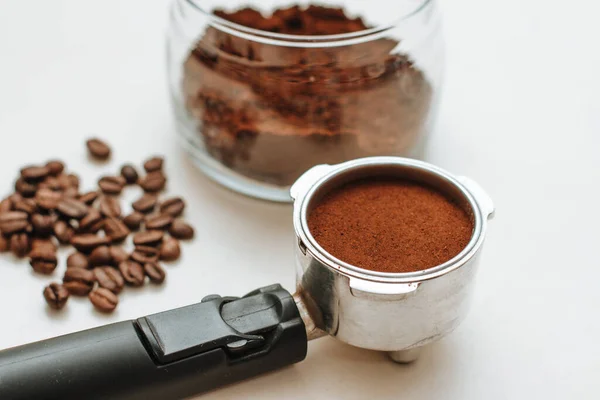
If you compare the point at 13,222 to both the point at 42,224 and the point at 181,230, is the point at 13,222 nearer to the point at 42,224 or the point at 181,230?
the point at 42,224

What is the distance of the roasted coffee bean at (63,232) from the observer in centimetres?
100

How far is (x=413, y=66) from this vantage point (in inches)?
41.8

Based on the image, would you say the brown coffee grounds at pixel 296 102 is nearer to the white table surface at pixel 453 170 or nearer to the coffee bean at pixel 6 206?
the white table surface at pixel 453 170

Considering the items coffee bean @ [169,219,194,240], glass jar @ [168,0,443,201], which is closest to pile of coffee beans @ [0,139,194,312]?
coffee bean @ [169,219,194,240]

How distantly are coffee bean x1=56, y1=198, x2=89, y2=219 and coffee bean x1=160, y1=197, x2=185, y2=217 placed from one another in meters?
0.10

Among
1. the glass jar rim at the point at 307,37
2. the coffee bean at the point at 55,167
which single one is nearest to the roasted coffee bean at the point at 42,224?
the coffee bean at the point at 55,167

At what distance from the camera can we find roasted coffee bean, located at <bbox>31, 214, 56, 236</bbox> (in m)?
1.00

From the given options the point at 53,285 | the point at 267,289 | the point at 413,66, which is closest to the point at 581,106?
the point at 413,66

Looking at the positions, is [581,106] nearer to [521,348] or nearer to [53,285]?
[521,348]

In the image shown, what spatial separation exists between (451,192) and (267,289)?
0.73ft

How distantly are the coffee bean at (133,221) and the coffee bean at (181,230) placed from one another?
0.04 m

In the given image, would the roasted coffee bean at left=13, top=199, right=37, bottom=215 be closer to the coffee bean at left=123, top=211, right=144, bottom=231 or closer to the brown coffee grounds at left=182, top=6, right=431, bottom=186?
the coffee bean at left=123, top=211, right=144, bottom=231

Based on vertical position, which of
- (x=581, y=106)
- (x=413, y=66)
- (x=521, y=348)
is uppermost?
(x=413, y=66)

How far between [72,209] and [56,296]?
0.47 ft
